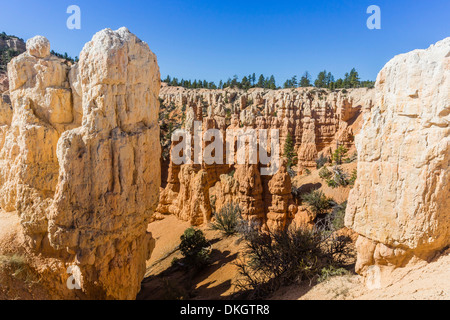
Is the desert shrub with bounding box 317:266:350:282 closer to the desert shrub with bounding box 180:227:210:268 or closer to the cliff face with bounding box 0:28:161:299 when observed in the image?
the cliff face with bounding box 0:28:161:299

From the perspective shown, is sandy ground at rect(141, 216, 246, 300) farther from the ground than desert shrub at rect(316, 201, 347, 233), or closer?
closer

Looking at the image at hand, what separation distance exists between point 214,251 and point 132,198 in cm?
729

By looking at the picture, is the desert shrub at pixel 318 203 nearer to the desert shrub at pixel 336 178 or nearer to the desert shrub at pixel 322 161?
the desert shrub at pixel 336 178

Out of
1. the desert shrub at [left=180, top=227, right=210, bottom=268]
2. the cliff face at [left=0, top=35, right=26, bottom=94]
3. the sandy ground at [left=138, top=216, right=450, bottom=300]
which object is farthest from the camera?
the cliff face at [left=0, top=35, right=26, bottom=94]

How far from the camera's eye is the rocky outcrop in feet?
13.9

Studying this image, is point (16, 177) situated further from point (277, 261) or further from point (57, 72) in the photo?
point (277, 261)

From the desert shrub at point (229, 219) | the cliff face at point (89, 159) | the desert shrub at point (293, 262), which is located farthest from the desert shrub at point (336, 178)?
the cliff face at point (89, 159)

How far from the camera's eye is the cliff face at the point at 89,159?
5785mm

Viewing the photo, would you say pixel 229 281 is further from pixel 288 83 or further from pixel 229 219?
pixel 288 83

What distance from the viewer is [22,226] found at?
262 inches

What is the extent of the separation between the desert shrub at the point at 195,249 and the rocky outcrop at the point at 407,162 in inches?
300

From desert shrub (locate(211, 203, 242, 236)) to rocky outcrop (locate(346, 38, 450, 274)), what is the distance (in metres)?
8.77

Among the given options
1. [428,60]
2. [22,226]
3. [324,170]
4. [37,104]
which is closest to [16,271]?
[22,226]

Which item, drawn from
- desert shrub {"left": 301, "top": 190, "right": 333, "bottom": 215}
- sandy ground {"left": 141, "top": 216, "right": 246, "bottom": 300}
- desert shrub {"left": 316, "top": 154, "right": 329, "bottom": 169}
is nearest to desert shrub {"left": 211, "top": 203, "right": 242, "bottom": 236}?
sandy ground {"left": 141, "top": 216, "right": 246, "bottom": 300}
